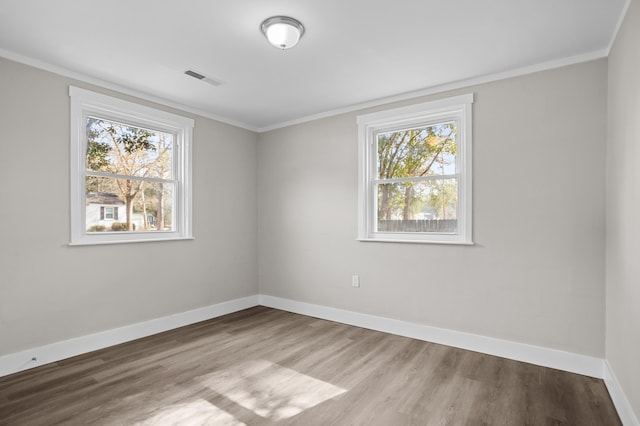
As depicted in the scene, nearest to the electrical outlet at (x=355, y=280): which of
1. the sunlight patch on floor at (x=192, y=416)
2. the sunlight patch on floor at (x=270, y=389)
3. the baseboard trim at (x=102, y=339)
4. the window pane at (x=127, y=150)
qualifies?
the sunlight patch on floor at (x=270, y=389)

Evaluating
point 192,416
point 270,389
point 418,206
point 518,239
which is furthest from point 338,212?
point 192,416

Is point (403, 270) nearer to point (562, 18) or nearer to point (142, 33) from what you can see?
point (562, 18)

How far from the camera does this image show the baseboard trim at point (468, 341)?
2.74 metres

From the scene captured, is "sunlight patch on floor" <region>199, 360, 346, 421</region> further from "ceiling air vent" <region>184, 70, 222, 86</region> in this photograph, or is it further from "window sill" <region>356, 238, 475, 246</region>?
"ceiling air vent" <region>184, 70, 222, 86</region>

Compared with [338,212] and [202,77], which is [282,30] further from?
[338,212]

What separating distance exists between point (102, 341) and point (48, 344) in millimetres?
426

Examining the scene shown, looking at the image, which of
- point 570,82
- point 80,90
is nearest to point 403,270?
point 570,82

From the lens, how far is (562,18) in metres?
2.24

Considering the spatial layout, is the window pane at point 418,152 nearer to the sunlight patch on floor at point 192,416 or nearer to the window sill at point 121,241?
the window sill at point 121,241

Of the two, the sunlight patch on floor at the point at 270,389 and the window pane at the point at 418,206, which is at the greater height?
the window pane at the point at 418,206

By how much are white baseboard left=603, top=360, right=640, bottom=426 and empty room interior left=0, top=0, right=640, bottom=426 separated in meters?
0.02

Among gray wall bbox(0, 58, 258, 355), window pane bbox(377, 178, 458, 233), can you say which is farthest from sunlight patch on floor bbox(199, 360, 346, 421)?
window pane bbox(377, 178, 458, 233)

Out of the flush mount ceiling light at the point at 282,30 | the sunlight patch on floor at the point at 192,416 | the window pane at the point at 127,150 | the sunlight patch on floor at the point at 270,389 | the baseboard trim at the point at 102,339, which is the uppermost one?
the flush mount ceiling light at the point at 282,30

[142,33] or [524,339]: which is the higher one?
[142,33]
